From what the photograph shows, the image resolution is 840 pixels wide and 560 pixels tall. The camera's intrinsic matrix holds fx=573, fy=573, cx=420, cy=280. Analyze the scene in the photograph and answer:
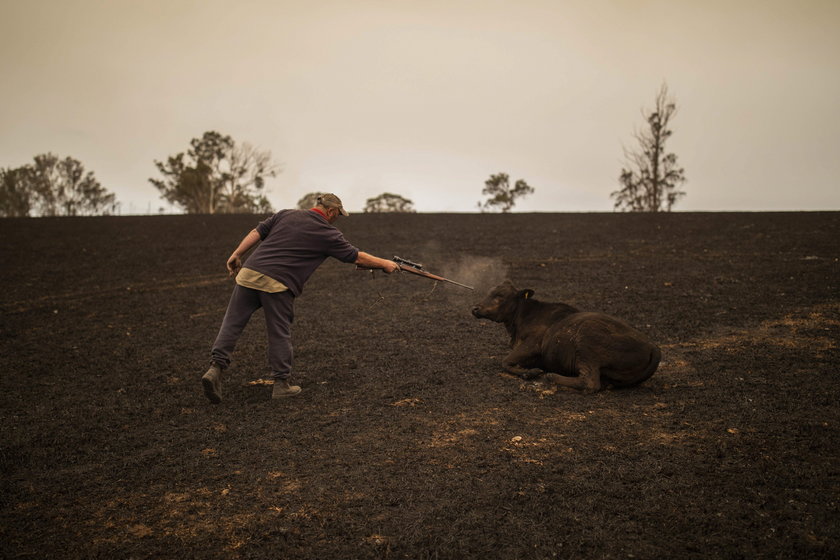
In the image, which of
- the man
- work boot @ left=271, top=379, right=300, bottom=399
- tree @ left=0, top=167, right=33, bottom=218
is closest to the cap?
the man

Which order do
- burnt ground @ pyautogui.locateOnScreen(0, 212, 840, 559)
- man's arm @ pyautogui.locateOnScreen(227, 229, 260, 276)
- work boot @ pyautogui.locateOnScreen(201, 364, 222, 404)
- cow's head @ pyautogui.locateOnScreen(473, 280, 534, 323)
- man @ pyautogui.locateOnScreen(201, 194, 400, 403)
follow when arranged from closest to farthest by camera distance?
burnt ground @ pyautogui.locateOnScreen(0, 212, 840, 559)
work boot @ pyautogui.locateOnScreen(201, 364, 222, 404)
man @ pyautogui.locateOnScreen(201, 194, 400, 403)
man's arm @ pyautogui.locateOnScreen(227, 229, 260, 276)
cow's head @ pyautogui.locateOnScreen(473, 280, 534, 323)

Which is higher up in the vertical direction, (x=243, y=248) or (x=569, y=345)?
(x=243, y=248)

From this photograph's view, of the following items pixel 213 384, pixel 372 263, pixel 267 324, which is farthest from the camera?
pixel 372 263

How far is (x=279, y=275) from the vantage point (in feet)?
21.1

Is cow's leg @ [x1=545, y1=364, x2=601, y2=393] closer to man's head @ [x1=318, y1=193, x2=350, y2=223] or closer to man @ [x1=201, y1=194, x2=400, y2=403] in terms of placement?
man @ [x1=201, y1=194, x2=400, y2=403]

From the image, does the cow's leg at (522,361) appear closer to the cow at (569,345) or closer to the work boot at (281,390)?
the cow at (569,345)

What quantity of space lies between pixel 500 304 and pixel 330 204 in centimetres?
269

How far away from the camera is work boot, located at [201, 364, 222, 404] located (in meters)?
6.33

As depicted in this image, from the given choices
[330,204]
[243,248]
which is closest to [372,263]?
[330,204]

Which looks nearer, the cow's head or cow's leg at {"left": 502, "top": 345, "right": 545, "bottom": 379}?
cow's leg at {"left": 502, "top": 345, "right": 545, "bottom": 379}

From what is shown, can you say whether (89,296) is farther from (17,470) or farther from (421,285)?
(17,470)

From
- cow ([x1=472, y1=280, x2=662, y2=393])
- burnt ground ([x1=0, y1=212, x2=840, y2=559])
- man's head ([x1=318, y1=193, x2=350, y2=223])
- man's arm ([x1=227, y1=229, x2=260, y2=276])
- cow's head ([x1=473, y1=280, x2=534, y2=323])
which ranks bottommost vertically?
burnt ground ([x1=0, y1=212, x2=840, y2=559])

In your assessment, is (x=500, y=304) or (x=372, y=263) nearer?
(x=372, y=263)

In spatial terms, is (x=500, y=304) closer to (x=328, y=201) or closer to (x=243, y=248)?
(x=328, y=201)
